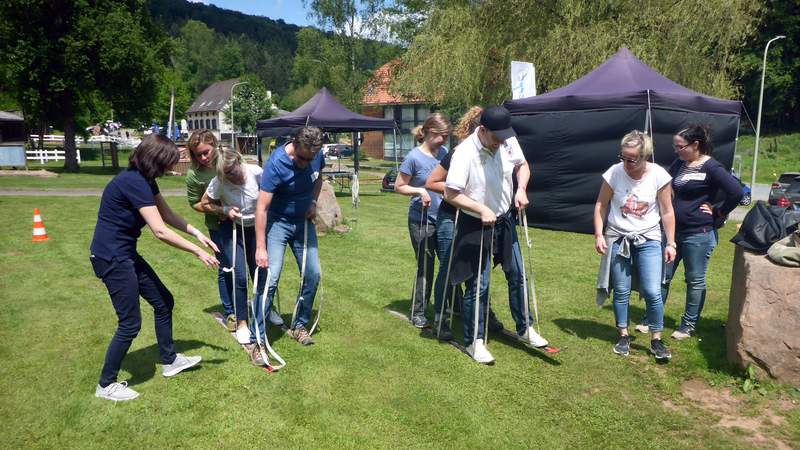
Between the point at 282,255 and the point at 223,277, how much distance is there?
2.91 ft

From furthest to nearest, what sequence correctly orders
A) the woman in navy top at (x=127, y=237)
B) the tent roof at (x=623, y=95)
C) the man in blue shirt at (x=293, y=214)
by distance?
1. the tent roof at (x=623, y=95)
2. the man in blue shirt at (x=293, y=214)
3. the woman in navy top at (x=127, y=237)

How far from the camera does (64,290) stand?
20.4ft

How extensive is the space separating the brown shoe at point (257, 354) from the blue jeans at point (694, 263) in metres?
3.53

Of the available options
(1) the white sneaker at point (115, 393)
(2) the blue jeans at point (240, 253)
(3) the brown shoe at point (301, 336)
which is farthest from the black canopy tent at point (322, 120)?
(1) the white sneaker at point (115, 393)

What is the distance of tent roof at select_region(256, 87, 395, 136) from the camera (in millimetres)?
15945

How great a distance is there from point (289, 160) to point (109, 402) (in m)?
2.04

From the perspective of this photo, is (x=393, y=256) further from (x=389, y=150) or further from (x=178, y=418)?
(x=389, y=150)

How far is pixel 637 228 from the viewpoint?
4.36 m

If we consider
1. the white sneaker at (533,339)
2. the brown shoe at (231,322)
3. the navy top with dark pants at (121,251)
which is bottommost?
the brown shoe at (231,322)

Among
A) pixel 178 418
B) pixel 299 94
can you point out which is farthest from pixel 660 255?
pixel 299 94

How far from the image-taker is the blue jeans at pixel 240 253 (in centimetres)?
467

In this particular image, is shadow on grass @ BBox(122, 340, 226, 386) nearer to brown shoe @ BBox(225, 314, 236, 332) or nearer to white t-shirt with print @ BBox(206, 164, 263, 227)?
brown shoe @ BBox(225, 314, 236, 332)

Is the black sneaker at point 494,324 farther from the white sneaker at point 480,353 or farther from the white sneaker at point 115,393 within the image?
the white sneaker at point 115,393

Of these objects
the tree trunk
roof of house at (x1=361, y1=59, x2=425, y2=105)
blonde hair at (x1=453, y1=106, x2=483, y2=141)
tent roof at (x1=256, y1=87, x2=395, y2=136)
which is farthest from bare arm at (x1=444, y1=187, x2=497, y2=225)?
roof of house at (x1=361, y1=59, x2=425, y2=105)
